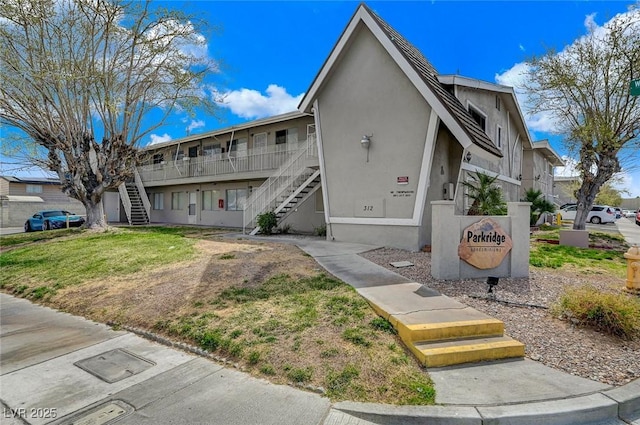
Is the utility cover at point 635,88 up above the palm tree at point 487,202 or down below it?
above

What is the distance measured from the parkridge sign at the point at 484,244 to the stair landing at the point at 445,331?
5.91ft

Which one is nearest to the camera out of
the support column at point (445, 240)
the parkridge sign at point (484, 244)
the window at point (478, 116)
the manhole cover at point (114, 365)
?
the manhole cover at point (114, 365)

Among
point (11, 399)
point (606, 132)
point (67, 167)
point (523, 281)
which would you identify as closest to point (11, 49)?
point (67, 167)

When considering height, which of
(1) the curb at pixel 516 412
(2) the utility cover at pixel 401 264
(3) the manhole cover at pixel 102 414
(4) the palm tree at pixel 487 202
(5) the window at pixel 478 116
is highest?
(5) the window at pixel 478 116

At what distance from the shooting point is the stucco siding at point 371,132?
1038 centimetres

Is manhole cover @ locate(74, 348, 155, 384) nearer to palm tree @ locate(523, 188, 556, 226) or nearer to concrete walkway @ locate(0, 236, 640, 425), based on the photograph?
concrete walkway @ locate(0, 236, 640, 425)

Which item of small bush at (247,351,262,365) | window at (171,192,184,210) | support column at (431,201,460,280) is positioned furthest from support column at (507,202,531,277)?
window at (171,192,184,210)

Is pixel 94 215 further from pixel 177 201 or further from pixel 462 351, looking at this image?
pixel 462 351

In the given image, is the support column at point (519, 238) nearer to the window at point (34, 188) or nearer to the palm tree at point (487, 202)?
the palm tree at point (487, 202)

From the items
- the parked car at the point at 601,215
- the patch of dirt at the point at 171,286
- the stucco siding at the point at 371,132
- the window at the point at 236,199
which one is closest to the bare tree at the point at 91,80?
the window at the point at 236,199

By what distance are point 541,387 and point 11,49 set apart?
2104 centimetres

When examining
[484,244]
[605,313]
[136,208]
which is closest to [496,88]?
[484,244]

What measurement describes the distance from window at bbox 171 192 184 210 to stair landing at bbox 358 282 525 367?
74.9 feet

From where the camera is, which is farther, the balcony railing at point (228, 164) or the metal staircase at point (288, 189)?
the balcony railing at point (228, 164)
